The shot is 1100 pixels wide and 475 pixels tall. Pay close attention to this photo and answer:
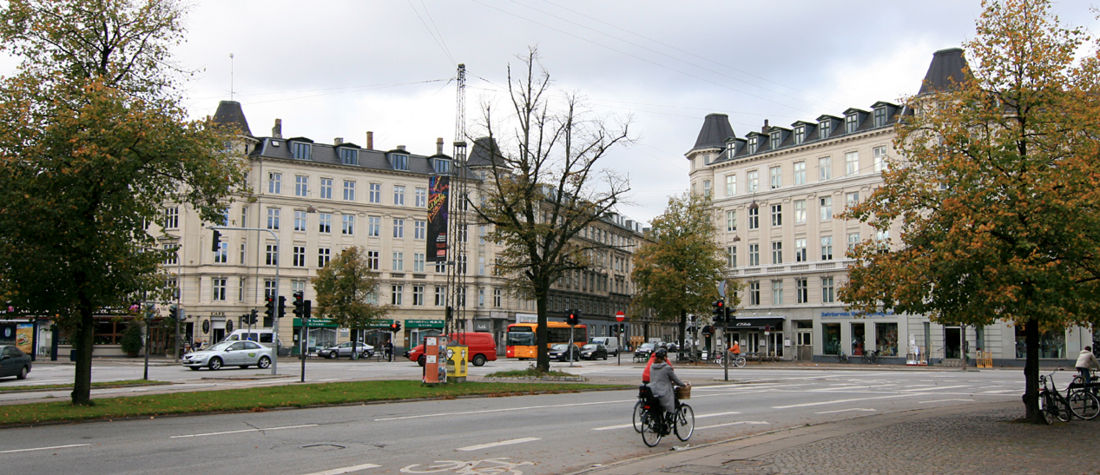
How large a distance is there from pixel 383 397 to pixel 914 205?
13207 millimetres

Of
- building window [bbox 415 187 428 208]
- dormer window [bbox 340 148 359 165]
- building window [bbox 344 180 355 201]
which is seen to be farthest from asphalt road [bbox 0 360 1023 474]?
building window [bbox 415 187 428 208]

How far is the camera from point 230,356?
41281 mm

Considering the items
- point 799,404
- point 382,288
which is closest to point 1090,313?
point 799,404

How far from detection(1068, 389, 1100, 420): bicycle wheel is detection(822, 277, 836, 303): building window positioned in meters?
48.1

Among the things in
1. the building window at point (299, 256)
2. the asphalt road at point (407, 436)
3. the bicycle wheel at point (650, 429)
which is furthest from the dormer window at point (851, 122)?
the bicycle wheel at point (650, 429)

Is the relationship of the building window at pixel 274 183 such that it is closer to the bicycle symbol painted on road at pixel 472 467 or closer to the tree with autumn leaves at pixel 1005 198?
the tree with autumn leaves at pixel 1005 198

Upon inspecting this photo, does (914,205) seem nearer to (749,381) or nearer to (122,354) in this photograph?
(749,381)

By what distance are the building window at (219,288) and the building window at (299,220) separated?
24.5 feet

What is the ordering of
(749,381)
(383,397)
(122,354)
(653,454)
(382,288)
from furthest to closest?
1. (382,288)
2. (122,354)
3. (749,381)
4. (383,397)
5. (653,454)

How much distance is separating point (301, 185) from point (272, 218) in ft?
12.5

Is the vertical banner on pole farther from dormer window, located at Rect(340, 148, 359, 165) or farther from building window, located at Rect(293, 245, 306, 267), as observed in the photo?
dormer window, located at Rect(340, 148, 359, 165)

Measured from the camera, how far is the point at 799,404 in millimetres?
21734

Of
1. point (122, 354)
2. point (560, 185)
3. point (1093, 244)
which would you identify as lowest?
point (122, 354)

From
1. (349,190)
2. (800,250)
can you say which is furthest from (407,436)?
(349,190)
